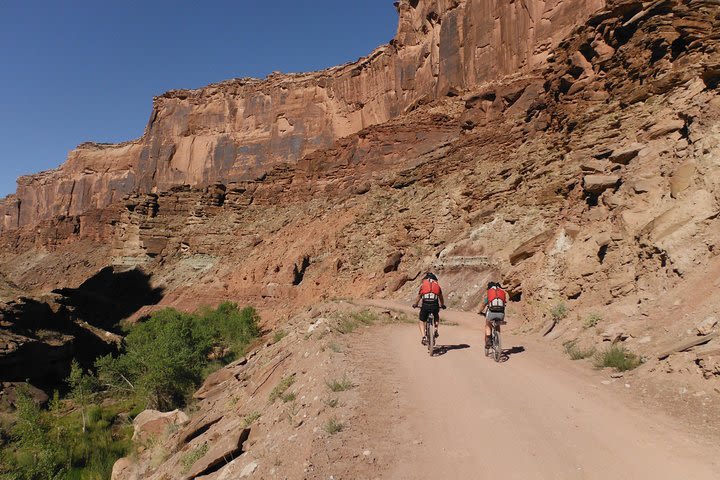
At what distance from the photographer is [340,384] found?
5551 millimetres

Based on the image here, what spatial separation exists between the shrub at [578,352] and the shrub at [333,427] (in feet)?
14.7

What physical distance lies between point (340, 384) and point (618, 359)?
3.89 meters

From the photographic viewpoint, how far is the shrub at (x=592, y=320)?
25.2 ft

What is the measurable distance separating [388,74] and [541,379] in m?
52.0

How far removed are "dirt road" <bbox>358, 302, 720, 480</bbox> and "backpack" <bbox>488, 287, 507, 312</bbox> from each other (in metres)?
1.07

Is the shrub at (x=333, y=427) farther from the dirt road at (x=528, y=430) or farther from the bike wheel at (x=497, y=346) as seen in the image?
the bike wheel at (x=497, y=346)

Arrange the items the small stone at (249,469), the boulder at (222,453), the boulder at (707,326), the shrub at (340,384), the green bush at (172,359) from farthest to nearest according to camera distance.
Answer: the green bush at (172,359) < the shrub at (340,384) < the boulder at (707,326) < the boulder at (222,453) < the small stone at (249,469)

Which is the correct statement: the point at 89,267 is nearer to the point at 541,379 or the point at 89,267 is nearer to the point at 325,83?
the point at 325,83

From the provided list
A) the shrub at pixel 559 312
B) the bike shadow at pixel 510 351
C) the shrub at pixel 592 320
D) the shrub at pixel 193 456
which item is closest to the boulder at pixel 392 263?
the shrub at pixel 559 312

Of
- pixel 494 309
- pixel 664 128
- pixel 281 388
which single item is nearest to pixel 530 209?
pixel 664 128

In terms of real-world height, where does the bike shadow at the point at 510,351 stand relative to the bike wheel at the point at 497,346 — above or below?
below

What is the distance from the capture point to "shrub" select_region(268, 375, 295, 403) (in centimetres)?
→ 638

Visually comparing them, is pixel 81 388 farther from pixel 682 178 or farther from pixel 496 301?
pixel 682 178

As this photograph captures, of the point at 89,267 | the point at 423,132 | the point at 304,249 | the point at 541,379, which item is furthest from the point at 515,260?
the point at 89,267
